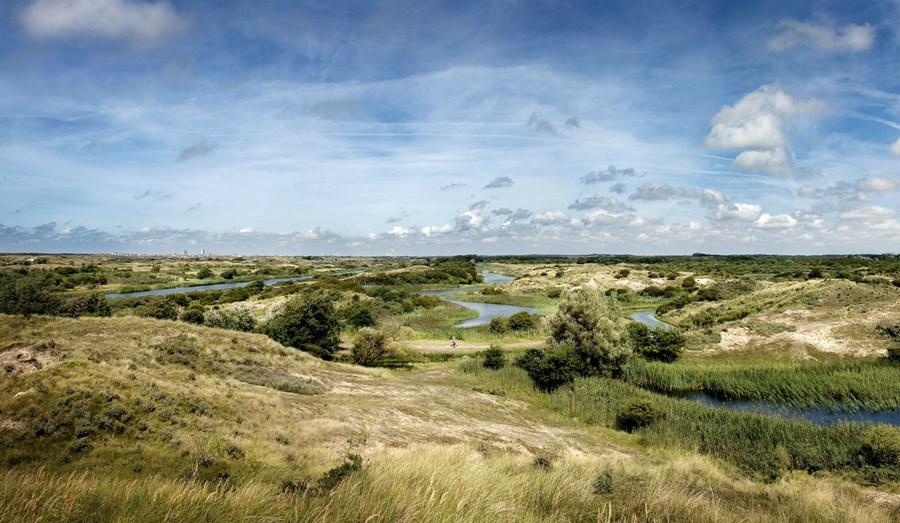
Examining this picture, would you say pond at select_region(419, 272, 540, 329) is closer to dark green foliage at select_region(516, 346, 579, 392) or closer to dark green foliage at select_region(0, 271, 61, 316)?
dark green foliage at select_region(516, 346, 579, 392)

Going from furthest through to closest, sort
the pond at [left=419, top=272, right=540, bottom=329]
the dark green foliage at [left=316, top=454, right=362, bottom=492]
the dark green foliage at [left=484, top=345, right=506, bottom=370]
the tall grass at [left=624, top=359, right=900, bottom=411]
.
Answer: the pond at [left=419, top=272, right=540, bottom=329] → the dark green foliage at [left=484, top=345, right=506, bottom=370] → the tall grass at [left=624, top=359, right=900, bottom=411] → the dark green foliage at [left=316, top=454, right=362, bottom=492]

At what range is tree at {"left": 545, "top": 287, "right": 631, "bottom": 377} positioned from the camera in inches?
1394

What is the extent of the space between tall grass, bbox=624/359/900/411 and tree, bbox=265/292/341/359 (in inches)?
1097

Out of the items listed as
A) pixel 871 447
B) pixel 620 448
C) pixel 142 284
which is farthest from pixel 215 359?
pixel 142 284

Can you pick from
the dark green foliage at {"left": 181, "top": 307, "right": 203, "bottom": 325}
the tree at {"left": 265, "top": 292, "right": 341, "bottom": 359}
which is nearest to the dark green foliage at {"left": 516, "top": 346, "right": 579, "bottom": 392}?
the tree at {"left": 265, "top": 292, "right": 341, "bottom": 359}

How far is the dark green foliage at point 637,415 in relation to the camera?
2452cm

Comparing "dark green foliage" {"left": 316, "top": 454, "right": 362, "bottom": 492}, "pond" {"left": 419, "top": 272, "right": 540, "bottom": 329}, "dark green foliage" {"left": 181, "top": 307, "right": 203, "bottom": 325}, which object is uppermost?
"dark green foliage" {"left": 316, "top": 454, "right": 362, "bottom": 492}

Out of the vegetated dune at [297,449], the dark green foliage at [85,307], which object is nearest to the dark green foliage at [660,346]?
the vegetated dune at [297,449]

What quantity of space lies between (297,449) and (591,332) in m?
27.0

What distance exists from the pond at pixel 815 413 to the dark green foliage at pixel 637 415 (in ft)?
22.0

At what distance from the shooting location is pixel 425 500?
4.91 meters

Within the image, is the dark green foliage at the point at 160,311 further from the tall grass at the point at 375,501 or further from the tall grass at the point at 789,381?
the tall grass at the point at 375,501

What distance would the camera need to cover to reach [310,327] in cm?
4500

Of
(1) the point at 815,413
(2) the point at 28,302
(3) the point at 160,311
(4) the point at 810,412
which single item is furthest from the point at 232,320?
(1) the point at 815,413
